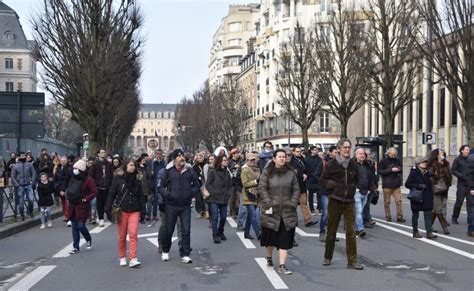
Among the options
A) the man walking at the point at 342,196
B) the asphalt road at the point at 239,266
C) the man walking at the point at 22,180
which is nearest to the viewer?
the asphalt road at the point at 239,266

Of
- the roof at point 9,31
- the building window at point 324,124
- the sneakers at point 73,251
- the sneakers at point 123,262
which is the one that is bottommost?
the sneakers at point 73,251

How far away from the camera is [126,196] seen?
10062mm

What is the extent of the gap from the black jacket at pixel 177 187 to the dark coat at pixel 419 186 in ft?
15.8

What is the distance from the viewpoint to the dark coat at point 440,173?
13.5 meters

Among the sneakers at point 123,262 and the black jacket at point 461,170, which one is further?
the black jacket at point 461,170

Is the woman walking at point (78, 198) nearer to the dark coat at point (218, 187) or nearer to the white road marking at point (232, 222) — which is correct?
the dark coat at point (218, 187)

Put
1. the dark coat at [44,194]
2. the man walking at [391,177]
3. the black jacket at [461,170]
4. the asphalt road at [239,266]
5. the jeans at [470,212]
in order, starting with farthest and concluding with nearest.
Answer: the dark coat at [44,194], the man walking at [391,177], the black jacket at [461,170], the jeans at [470,212], the asphalt road at [239,266]

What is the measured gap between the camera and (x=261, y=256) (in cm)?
1059

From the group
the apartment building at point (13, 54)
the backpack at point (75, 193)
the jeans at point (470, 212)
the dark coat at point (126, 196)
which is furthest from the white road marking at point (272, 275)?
the apartment building at point (13, 54)

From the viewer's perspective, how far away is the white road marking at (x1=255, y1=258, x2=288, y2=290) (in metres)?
8.19

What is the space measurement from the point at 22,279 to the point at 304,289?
4.06 meters

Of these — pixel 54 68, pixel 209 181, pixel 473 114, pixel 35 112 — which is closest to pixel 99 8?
pixel 54 68

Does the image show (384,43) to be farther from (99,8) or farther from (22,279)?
(22,279)

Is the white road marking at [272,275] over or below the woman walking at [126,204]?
below
